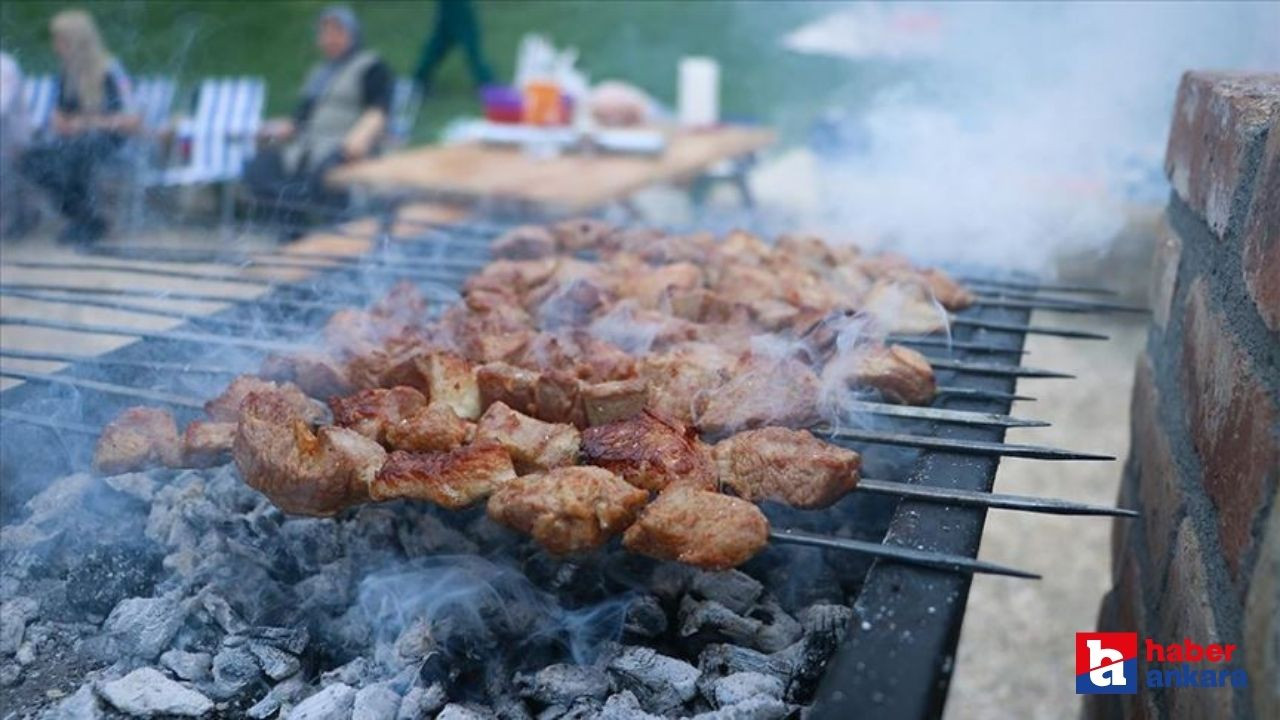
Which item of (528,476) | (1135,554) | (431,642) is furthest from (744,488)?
(1135,554)

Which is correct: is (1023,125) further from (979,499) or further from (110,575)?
(110,575)

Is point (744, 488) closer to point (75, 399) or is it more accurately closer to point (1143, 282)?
point (75, 399)

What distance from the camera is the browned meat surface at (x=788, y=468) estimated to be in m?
2.09

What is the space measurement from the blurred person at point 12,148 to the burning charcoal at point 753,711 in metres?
6.53

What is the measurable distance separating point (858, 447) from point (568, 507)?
96 cm

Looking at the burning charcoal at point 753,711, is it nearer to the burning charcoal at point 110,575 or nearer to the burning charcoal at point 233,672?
the burning charcoal at point 233,672

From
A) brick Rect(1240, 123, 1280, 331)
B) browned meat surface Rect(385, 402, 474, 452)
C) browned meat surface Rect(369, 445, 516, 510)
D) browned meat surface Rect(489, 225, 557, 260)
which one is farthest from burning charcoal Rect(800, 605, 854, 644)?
browned meat surface Rect(489, 225, 557, 260)

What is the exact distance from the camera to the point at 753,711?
1.86 m

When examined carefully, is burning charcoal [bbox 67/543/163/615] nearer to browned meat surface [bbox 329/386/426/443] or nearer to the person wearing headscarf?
browned meat surface [bbox 329/386/426/443]

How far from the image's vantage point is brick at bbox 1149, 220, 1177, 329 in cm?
288

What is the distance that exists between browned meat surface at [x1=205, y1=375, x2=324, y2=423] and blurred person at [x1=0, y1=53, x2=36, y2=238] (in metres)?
5.17

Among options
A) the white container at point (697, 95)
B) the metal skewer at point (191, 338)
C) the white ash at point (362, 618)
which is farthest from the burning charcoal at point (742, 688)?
the white container at point (697, 95)

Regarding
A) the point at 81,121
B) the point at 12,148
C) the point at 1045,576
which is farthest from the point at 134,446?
the point at 81,121

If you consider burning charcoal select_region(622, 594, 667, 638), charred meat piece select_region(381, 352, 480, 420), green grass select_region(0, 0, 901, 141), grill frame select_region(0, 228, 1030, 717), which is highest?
green grass select_region(0, 0, 901, 141)
